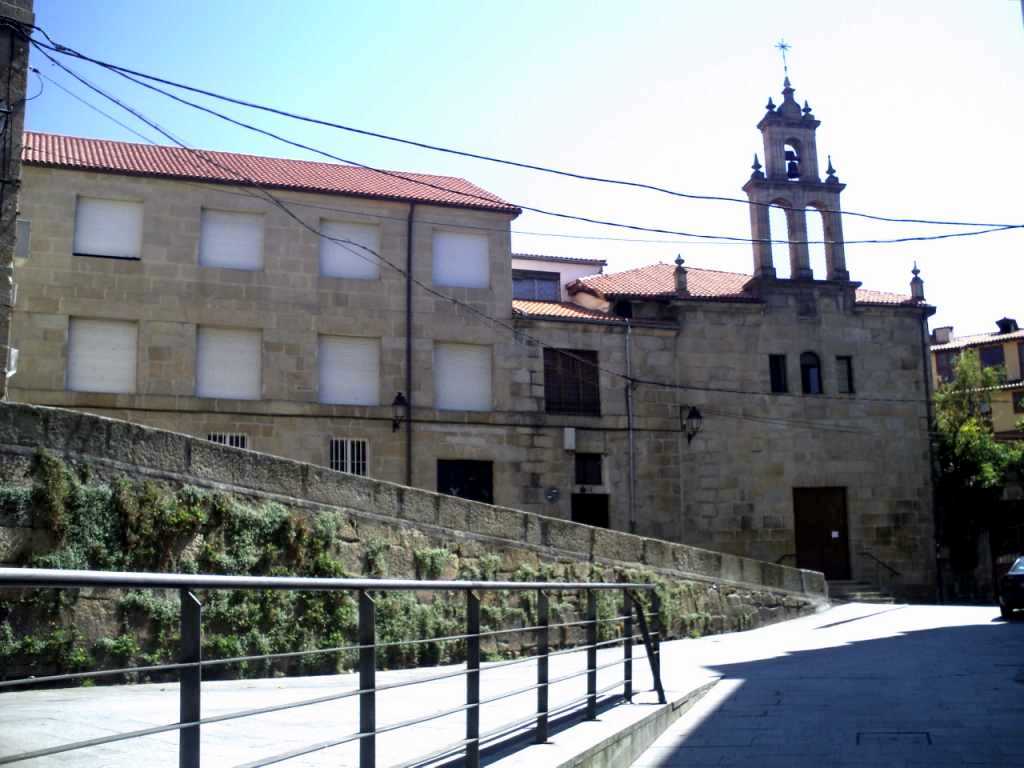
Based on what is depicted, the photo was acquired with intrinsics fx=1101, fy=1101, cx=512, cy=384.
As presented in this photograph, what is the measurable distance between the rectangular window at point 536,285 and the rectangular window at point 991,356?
117ft

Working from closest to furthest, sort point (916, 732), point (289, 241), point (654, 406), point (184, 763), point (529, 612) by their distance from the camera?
point (184, 763), point (916, 732), point (529, 612), point (289, 241), point (654, 406)

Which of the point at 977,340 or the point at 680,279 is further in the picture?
the point at 977,340

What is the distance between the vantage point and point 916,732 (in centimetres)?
761

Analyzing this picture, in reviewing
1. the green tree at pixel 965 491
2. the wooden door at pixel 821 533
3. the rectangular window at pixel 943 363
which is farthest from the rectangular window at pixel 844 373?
the rectangular window at pixel 943 363

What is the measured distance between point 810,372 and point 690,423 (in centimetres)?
407

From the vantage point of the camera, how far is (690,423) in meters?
25.2

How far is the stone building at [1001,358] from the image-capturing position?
52.6 metres

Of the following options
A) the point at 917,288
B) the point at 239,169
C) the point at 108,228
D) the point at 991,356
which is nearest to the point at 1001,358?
the point at 991,356

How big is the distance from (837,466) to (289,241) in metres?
14.0

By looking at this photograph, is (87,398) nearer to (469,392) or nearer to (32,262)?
(32,262)

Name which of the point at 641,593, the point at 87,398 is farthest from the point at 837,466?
the point at 87,398

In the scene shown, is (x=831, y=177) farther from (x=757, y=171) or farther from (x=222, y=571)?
(x=222, y=571)

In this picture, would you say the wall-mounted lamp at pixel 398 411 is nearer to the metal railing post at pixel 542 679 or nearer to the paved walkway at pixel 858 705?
the paved walkway at pixel 858 705

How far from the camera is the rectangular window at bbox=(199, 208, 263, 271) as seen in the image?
22047 millimetres
